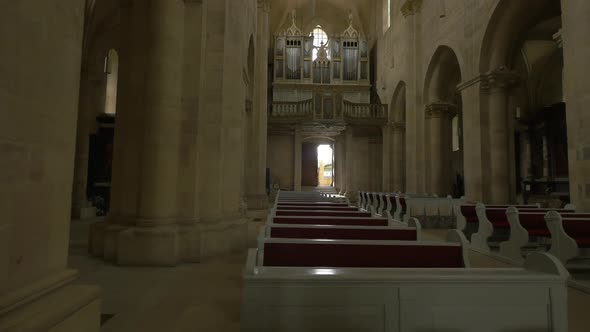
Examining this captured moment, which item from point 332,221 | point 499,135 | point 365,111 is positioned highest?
point 365,111

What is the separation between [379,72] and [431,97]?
26.3 ft

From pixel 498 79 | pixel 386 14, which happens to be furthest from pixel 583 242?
pixel 386 14

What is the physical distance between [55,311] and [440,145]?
50.2 ft

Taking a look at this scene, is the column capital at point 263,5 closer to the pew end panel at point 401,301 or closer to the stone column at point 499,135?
the stone column at point 499,135

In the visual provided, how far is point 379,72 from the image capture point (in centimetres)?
2266

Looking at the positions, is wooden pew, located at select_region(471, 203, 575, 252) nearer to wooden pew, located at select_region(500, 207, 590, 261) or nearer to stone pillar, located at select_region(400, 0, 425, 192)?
wooden pew, located at select_region(500, 207, 590, 261)

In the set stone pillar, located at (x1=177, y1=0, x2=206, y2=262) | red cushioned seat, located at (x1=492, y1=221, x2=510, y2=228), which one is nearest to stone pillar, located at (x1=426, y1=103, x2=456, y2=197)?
red cushioned seat, located at (x1=492, y1=221, x2=510, y2=228)

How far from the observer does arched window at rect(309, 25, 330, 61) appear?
24627 millimetres

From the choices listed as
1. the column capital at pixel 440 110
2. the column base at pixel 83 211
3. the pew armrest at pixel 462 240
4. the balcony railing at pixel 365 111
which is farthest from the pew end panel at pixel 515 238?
the balcony railing at pixel 365 111

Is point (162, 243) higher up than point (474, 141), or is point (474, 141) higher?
point (474, 141)

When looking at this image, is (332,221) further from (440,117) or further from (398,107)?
(398,107)

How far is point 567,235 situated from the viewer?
14.7 ft

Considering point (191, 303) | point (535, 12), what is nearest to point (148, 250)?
point (191, 303)

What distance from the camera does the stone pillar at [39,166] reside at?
141 centimetres
